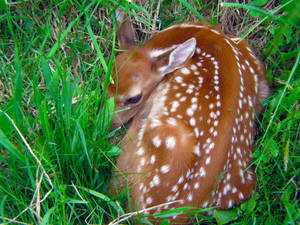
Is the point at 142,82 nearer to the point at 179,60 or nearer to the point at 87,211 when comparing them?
the point at 179,60

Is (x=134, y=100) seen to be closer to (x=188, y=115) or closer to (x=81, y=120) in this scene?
(x=188, y=115)

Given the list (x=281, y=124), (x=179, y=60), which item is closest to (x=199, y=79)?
(x=179, y=60)

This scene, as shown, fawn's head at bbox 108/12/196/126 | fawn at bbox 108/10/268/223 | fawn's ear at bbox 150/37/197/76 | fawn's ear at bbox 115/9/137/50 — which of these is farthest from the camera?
fawn's ear at bbox 115/9/137/50

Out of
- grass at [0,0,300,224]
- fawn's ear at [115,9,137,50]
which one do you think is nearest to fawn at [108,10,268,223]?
fawn's ear at [115,9,137,50]

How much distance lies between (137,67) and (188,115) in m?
0.61

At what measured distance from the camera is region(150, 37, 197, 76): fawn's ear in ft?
6.65

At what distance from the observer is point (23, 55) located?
213cm

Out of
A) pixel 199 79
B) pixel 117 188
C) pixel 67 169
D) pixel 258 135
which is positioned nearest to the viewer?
pixel 67 169

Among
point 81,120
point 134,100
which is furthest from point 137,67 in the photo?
point 81,120

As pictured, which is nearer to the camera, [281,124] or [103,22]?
[281,124]

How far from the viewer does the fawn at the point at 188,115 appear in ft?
5.85

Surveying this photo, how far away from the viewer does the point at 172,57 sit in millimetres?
2145

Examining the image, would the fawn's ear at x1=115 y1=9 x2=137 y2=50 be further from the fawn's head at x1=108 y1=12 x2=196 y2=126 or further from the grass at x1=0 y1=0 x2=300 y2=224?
the grass at x1=0 y1=0 x2=300 y2=224

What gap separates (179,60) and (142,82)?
37 centimetres
